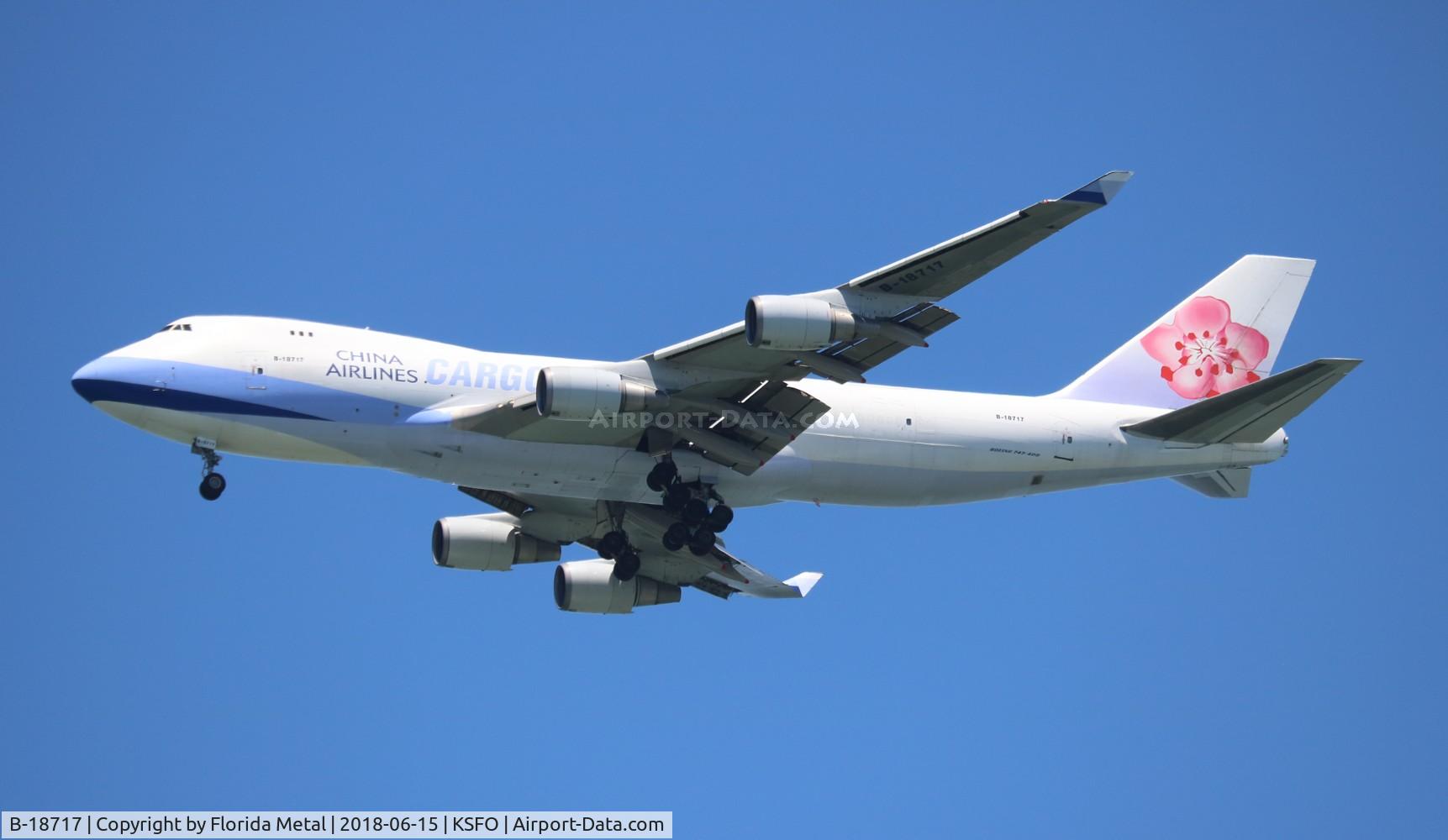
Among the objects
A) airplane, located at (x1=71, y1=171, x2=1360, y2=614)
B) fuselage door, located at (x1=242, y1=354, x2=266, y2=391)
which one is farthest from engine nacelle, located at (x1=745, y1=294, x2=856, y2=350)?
fuselage door, located at (x1=242, y1=354, x2=266, y2=391)

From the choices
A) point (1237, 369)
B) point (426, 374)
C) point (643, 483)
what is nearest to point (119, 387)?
point (426, 374)

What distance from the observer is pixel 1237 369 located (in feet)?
140

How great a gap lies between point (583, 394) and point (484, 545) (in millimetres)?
9142

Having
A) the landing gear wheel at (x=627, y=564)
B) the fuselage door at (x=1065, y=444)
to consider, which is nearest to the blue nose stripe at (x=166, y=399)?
the landing gear wheel at (x=627, y=564)

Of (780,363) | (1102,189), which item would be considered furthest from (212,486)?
(1102,189)

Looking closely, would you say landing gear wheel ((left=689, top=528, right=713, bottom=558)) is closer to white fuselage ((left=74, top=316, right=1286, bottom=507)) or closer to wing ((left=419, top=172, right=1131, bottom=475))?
white fuselage ((left=74, top=316, right=1286, bottom=507))

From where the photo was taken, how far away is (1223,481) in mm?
40469

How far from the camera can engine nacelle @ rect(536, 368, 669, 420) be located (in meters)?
32.5

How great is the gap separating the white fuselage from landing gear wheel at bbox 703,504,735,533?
529 mm

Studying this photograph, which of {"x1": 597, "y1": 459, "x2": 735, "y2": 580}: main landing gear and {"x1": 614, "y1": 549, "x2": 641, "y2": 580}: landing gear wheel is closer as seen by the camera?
{"x1": 597, "y1": 459, "x2": 735, "y2": 580}: main landing gear

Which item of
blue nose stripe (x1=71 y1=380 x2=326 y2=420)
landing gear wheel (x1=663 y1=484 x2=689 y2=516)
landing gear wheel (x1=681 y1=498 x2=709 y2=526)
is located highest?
blue nose stripe (x1=71 y1=380 x2=326 y2=420)

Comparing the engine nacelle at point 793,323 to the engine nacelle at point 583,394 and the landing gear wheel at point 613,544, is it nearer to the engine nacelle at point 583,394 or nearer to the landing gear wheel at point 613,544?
the engine nacelle at point 583,394

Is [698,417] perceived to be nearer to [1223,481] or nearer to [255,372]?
[255,372]

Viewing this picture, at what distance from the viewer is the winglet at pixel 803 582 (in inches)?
1679
